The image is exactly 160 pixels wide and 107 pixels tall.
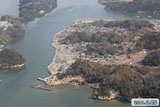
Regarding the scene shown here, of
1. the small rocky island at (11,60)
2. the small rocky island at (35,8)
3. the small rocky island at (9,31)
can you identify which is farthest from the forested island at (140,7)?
the small rocky island at (11,60)

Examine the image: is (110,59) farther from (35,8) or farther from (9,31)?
(35,8)

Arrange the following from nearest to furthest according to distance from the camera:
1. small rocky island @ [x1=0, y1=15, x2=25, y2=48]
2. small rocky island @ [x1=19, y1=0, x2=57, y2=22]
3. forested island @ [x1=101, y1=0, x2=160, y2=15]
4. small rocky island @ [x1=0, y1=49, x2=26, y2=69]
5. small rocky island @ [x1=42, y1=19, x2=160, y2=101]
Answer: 1. small rocky island @ [x1=42, y1=19, x2=160, y2=101]
2. small rocky island @ [x1=0, y1=49, x2=26, y2=69]
3. small rocky island @ [x1=0, y1=15, x2=25, y2=48]
4. forested island @ [x1=101, y1=0, x2=160, y2=15]
5. small rocky island @ [x1=19, y1=0, x2=57, y2=22]

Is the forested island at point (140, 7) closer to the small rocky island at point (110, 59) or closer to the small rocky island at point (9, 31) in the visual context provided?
the small rocky island at point (110, 59)

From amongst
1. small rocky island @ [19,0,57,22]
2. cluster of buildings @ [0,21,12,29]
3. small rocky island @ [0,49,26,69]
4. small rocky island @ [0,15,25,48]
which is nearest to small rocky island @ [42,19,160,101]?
small rocky island @ [0,49,26,69]

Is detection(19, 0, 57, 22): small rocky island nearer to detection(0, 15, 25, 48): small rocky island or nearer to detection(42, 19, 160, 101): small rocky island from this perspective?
detection(0, 15, 25, 48): small rocky island

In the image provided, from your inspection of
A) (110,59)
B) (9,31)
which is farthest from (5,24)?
(110,59)

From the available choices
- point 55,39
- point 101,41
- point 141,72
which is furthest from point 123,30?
point 141,72

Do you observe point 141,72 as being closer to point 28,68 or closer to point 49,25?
point 28,68
